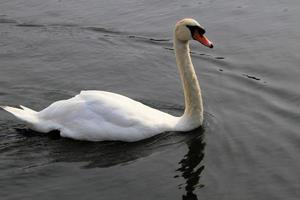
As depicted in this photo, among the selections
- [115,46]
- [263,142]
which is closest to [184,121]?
[263,142]

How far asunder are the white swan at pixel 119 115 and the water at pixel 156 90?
0.16 meters

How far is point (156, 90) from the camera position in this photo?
1196cm

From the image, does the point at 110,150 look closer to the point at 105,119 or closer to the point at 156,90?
the point at 105,119

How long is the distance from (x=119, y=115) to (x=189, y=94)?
1268 millimetres

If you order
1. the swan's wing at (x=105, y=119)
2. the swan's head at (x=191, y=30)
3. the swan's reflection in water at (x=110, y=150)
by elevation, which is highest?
the swan's head at (x=191, y=30)

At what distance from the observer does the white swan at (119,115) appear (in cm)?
977

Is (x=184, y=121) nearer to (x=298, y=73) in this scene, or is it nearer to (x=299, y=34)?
(x=298, y=73)

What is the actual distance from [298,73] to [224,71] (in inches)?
55.8

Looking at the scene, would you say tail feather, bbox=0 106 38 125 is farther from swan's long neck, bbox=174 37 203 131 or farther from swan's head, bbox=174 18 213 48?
swan's head, bbox=174 18 213 48

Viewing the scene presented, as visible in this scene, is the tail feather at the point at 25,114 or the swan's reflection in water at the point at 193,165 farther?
the tail feather at the point at 25,114

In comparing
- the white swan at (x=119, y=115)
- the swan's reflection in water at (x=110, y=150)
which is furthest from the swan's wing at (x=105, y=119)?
the swan's reflection in water at (x=110, y=150)

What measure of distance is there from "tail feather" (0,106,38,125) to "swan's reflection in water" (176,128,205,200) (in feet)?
8.05

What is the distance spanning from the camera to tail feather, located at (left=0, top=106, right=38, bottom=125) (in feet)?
33.6

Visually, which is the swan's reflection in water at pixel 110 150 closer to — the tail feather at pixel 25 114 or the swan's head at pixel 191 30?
the tail feather at pixel 25 114
